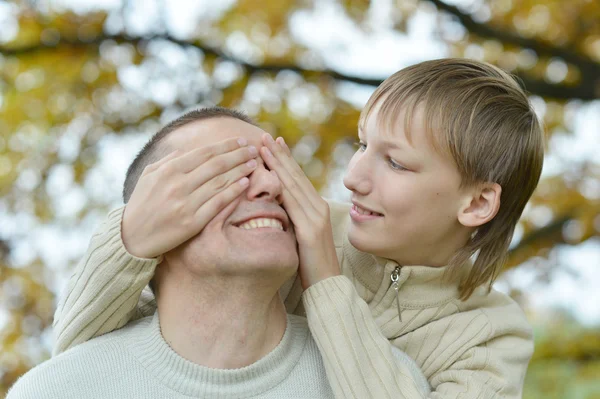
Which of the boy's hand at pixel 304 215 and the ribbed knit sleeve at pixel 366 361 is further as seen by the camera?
the boy's hand at pixel 304 215

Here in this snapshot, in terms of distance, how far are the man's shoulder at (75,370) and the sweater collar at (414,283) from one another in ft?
2.58

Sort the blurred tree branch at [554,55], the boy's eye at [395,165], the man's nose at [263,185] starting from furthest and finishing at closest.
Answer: the blurred tree branch at [554,55]
the boy's eye at [395,165]
the man's nose at [263,185]

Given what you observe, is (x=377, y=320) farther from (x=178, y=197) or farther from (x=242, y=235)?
(x=178, y=197)

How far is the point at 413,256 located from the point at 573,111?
3.40 meters

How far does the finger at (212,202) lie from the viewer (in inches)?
75.7

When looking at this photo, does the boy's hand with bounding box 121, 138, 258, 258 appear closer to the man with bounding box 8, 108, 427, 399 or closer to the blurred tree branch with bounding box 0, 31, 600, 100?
the man with bounding box 8, 108, 427, 399

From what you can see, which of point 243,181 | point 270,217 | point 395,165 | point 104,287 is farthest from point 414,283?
point 104,287

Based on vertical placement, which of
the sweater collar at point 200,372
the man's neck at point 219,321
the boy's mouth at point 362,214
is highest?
the boy's mouth at point 362,214

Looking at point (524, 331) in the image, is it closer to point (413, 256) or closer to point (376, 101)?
point (413, 256)

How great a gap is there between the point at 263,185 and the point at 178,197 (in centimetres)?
23

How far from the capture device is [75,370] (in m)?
1.93

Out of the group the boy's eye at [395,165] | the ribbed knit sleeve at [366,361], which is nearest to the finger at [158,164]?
the ribbed knit sleeve at [366,361]

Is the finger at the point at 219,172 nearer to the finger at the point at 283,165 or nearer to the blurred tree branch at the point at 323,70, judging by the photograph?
the finger at the point at 283,165

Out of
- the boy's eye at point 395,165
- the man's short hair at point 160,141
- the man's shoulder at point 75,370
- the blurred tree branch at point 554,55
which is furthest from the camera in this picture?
the blurred tree branch at point 554,55
